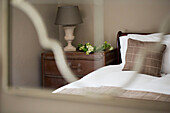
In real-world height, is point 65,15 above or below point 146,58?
above

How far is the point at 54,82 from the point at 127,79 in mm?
229

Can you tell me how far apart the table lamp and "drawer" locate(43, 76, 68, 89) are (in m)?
0.10

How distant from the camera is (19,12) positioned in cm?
83

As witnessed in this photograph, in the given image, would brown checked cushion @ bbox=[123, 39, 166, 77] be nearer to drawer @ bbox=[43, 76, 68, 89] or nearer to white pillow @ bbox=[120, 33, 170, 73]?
white pillow @ bbox=[120, 33, 170, 73]

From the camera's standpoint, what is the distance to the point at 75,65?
0.82m

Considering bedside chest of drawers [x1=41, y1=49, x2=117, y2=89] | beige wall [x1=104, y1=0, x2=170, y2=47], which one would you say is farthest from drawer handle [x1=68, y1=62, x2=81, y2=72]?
beige wall [x1=104, y1=0, x2=170, y2=47]

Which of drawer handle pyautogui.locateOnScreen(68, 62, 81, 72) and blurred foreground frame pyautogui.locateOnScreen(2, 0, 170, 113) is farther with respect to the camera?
drawer handle pyautogui.locateOnScreen(68, 62, 81, 72)

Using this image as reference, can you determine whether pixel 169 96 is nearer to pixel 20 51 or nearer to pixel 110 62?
pixel 110 62

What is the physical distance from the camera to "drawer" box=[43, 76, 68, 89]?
771 millimetres

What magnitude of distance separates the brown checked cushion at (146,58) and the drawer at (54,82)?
0.21 metres

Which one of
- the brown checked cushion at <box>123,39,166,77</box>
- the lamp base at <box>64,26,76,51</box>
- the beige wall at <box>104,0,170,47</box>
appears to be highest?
the beige wall at <box>104,0,170,47</box>

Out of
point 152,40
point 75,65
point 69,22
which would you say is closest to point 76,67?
point 75,65

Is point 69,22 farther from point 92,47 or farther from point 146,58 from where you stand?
point 146,58

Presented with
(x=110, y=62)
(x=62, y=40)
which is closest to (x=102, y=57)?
(x=110, y=62)
